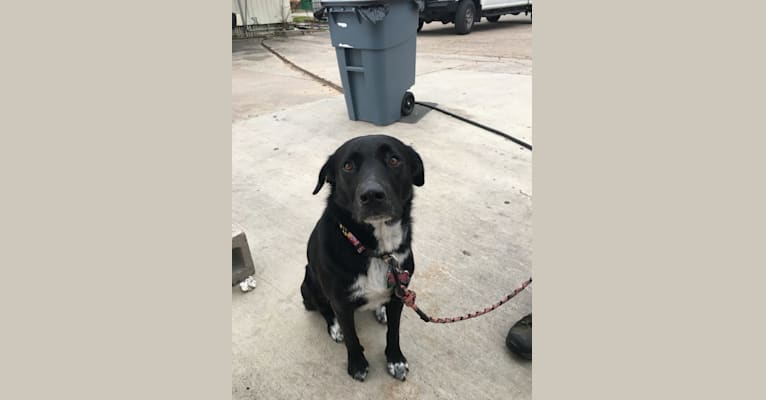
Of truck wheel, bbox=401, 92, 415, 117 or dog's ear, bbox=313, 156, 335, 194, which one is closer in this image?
dog's ear, bbox=313, 156, 335, 194

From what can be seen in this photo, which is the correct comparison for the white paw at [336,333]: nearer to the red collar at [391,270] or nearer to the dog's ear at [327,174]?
the red collar at [391,270]

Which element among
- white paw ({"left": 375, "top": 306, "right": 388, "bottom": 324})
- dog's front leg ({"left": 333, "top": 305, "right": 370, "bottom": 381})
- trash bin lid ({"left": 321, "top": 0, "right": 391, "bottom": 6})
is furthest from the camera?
trash bin lid ({"left": 321, "top": 0, "right": 391, "bottom": 6})

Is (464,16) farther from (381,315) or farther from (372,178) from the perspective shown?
(372,178)

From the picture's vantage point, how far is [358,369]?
1829 mm

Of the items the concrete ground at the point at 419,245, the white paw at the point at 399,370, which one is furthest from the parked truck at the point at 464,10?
the white paw at the point at 399,370

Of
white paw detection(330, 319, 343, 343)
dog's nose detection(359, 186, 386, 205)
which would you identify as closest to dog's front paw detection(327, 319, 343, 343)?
white paw detection(330, 319, 343, 343)

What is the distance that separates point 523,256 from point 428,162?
5.23ft

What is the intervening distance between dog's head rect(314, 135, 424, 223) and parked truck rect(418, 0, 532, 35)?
12.2 m

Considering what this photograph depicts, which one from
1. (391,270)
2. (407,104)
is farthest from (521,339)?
(407,104)

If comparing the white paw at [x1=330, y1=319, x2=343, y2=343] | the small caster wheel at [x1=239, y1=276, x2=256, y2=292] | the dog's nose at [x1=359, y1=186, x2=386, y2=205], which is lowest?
the white paw at [x1=330, y1=319, x2=343, y2=343]

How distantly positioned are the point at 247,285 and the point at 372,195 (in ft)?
3.98

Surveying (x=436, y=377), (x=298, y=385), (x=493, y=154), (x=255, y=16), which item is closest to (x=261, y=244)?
(x=298, y=385)

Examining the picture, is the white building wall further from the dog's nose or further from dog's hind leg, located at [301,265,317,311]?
the dog's nose

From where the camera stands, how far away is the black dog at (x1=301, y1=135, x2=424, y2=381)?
164 centimetres
